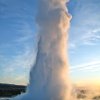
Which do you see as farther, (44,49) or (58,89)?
(44,49)

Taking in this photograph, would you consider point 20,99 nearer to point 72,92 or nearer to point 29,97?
point 29,97

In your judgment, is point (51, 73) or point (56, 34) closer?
point (51, 73)

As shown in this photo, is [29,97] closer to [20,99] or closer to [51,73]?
[20,99]

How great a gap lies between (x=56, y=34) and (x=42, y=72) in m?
7.77

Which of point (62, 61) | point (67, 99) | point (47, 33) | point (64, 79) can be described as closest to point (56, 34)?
point (47, 33)

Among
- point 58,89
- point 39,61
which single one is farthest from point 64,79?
point 39,61

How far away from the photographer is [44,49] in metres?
48.1

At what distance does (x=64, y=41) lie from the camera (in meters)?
49.6

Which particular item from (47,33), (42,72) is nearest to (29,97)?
(42,72)

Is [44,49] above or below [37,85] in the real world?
above

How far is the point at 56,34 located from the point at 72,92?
1107 centimetres

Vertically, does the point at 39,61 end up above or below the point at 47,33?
below

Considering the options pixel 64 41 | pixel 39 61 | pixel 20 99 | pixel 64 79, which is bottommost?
pixel 20 99

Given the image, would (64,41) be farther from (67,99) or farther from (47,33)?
(67,99)
